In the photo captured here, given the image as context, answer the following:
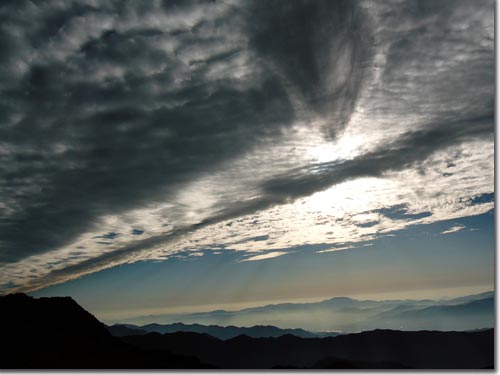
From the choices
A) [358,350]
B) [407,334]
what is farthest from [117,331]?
[407,334]

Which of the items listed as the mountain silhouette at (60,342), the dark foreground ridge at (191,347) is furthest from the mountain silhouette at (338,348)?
the mountain silhouette at (60,342)

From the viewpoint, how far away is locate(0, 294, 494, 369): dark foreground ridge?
92.5 ft

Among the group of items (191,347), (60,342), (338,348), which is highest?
(60,342)

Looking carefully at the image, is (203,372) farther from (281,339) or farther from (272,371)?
(281,339)

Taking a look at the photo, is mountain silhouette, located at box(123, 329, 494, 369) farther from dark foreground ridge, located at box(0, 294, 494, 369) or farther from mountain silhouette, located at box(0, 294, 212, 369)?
mountain silhouette, located at box(0, 294, 212, 369)

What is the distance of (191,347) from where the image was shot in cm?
10656

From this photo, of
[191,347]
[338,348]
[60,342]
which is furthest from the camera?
[338,348]

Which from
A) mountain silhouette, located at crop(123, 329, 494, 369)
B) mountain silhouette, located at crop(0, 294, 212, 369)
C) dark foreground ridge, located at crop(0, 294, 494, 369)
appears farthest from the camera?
mountain silhouette, located at crop(123, 329, 494, 369)

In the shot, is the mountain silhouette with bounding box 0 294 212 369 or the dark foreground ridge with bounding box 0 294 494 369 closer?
the mountain silhouette with bounding box 0 294 212 369

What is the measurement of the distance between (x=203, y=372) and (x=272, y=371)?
2.16 meters

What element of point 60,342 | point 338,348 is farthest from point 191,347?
point 60,342

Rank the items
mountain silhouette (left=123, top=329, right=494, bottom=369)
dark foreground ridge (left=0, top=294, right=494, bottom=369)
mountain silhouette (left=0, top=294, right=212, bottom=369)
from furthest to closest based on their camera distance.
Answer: mountain silhouette (left=123, top=329, right=494, bottom=369) → dark foreground ridge (left=0, top=294, right=494, bottom=369) → mountain silhouette (left=0, top=294, right=212, bottom=369)

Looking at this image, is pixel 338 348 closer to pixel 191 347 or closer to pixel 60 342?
pixel 191 347

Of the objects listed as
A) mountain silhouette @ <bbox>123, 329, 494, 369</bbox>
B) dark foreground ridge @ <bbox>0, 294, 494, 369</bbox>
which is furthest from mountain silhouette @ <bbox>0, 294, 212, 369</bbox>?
mountain silhouette @ <bbox>123, 329, 494, 369</bbox>
